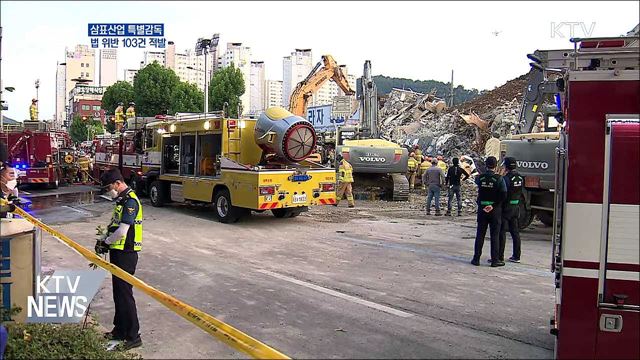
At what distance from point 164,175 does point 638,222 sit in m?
13.9

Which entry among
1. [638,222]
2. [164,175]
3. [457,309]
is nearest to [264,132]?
[164,175]

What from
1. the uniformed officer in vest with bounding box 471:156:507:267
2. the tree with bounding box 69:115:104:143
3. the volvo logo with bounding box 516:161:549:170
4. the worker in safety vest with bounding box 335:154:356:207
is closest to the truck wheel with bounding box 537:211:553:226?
the volvo logo with bounding box 516:161:549:170

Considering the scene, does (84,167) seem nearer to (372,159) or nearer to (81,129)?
(372,159)

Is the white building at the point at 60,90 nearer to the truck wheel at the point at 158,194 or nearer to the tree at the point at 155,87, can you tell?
the tree at the point at 155,87

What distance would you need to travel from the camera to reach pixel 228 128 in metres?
13.7

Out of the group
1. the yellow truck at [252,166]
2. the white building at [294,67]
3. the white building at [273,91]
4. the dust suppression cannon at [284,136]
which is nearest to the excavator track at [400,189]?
the yellow truck at [252,166]

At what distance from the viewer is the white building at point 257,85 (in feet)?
219

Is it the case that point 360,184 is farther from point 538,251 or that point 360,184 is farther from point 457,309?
point 457,309

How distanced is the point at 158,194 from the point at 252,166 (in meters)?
4.55

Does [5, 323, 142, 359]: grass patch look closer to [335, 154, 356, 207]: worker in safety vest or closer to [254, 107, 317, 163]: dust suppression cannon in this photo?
[254, 107, 317, 163]: dust suppression cannon

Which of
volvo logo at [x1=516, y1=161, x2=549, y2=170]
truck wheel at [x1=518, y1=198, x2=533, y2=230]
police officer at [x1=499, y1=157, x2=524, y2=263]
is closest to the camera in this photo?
police officer at [x1=499, y1=157, x2=524, y2=263]

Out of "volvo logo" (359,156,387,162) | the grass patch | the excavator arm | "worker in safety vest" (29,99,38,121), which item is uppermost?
→ the excavator arm

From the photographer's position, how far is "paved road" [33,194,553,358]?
18.1 ft

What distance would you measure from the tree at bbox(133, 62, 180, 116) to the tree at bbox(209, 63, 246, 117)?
355cm
